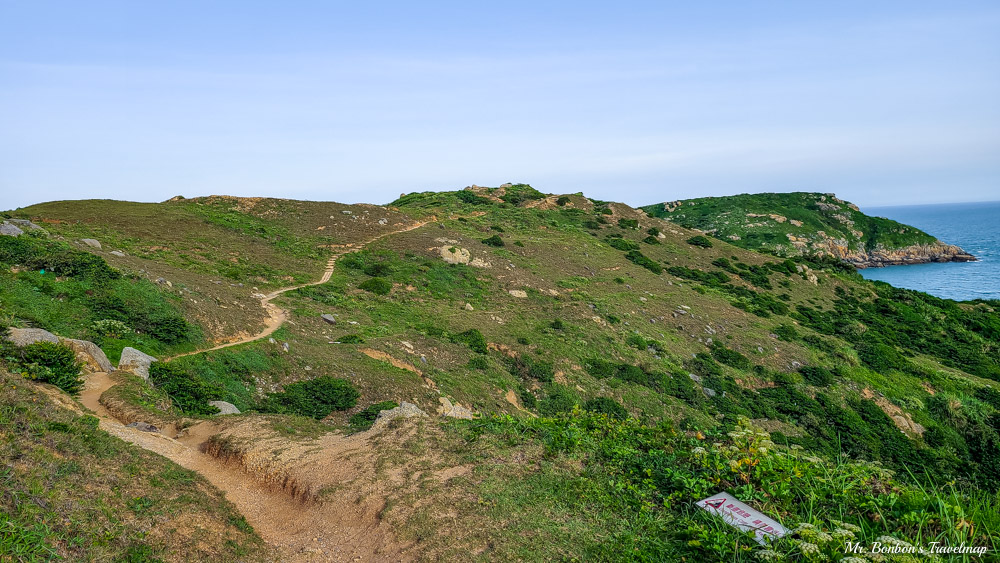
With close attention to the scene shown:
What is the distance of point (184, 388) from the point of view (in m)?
16.0

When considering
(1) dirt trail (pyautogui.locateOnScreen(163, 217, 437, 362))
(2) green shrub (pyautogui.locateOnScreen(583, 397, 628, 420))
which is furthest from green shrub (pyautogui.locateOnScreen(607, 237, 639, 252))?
(2) green shrub (pyautogui.locateOnScreen(583, 397, 628, 420))

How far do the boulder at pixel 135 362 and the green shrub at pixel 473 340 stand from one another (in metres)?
15.3

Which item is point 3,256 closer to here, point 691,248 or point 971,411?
point 971,411

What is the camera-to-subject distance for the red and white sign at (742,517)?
6777 mm

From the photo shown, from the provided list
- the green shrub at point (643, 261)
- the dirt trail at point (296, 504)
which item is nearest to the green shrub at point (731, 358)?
the green shrub at point (643, 261)

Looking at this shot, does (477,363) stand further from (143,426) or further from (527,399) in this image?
(143,426)

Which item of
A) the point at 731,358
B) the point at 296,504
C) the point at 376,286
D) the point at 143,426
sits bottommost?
the point at 731,358

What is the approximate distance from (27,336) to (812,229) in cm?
13551

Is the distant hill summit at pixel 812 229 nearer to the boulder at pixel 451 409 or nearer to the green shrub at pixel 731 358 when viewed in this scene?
the green shrub at pixel 731 358

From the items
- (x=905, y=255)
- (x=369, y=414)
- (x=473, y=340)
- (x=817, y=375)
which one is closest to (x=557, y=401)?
(x=473, y=340)

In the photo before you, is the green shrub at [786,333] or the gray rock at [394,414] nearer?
the gray rock at [394,414]

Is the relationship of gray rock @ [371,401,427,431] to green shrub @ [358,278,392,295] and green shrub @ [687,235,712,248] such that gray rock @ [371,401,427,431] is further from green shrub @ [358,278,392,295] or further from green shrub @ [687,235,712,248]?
green shrub @ [687,235,712,248]

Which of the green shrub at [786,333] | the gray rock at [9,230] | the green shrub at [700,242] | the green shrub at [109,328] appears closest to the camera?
the green shrub at [109,328]

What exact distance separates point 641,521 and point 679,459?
228 centimetres
